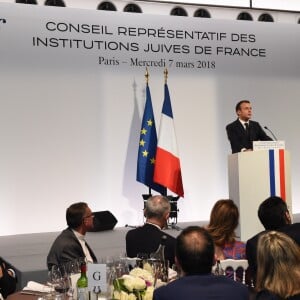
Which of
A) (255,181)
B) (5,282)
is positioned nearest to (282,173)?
(255,181)

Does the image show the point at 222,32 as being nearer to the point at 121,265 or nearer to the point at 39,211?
the point at 39,211

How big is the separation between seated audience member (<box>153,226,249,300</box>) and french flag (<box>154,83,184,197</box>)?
5.54m

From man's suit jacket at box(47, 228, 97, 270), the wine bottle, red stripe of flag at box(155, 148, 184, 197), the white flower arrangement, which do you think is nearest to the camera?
the white flower arrangement

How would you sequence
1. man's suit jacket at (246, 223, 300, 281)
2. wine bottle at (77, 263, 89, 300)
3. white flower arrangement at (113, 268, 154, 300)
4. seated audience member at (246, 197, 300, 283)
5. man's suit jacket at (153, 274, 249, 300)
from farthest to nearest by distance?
seated audience member at (246, 197, 300, 283) < man's suit jacket at (246, 223, 300, 281) < wine bottle at (77, 263, 89, 300) < white flower arrangement at (113, 268, 154, 300) < man's suit jacket at (153, 274, 249, 300)

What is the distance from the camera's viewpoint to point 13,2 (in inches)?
Answer: 305

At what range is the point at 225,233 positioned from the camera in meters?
3.23

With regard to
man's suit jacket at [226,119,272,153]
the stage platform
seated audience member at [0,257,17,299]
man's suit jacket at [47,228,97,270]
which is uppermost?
man's suit jacket at [226,119,272,153]

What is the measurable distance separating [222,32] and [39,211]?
401 centimetres

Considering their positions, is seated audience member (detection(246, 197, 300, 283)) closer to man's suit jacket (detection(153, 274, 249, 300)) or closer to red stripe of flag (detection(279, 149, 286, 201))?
man's suit jacket (detection(153, 274, 249, 300))

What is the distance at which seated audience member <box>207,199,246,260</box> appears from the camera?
3.20 meters

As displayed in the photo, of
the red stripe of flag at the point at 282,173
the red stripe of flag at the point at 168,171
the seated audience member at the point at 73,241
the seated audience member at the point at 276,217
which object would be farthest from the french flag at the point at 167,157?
the seated audience member at the point at 276,217

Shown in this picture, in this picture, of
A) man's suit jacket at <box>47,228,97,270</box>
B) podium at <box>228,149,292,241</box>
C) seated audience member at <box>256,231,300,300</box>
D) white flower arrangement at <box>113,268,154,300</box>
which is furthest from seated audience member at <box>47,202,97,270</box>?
podium at <box>228,149,292,241</box>

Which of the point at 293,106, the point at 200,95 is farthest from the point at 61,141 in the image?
the point at 293,106

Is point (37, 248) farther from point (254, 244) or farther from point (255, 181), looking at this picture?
point (254, 244)
